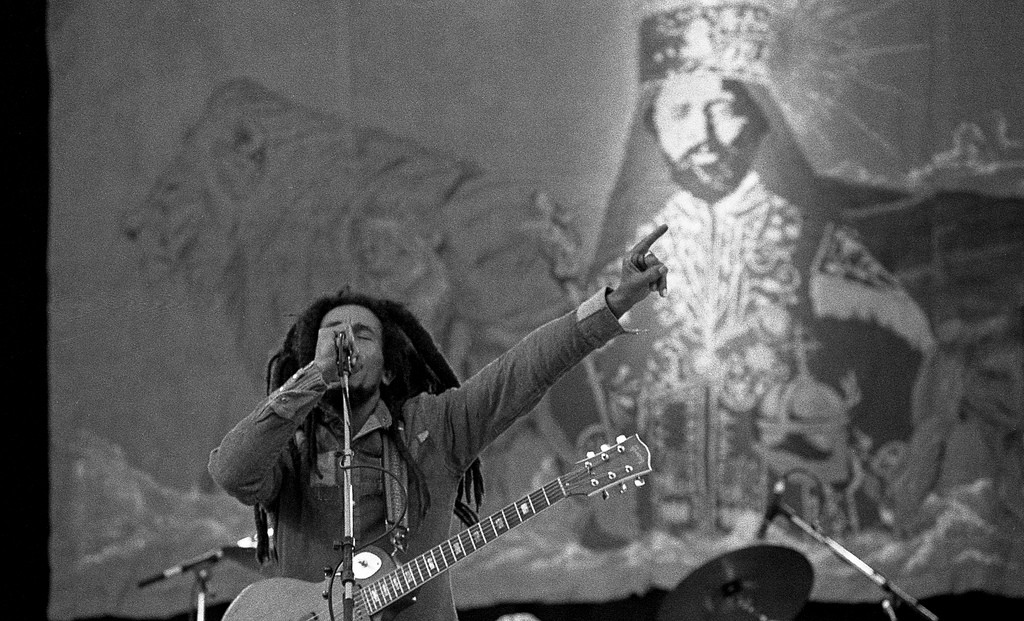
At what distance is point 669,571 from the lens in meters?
5.71

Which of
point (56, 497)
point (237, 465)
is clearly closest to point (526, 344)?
point (237, 465)

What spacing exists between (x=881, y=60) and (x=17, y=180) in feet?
12.2

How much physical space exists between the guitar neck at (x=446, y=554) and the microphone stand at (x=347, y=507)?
162mm

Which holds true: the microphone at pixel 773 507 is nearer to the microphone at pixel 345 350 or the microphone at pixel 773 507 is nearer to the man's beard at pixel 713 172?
the man's beard at pixel 713 172

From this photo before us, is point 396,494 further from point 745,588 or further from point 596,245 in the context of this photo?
point 596,245

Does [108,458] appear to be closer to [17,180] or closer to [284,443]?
[17,180]

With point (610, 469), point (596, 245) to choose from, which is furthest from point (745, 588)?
point (610, 469)

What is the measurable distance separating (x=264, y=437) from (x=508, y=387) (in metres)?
0.58

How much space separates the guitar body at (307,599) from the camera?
3.21 metres

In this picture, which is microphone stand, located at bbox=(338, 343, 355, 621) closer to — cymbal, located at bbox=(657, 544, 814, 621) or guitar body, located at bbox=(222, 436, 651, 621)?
guitar body, located at bbox=(222, 436, 651, 621)

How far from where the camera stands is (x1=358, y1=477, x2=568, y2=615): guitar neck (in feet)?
10.4

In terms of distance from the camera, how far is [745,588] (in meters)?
4.82

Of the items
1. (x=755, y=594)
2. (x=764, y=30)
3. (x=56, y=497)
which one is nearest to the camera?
(x=755, y=594)

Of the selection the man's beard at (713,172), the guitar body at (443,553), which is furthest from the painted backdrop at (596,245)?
the guitar body at (443,553)
